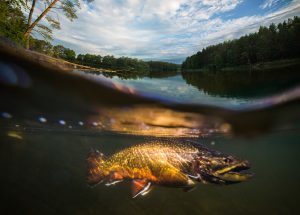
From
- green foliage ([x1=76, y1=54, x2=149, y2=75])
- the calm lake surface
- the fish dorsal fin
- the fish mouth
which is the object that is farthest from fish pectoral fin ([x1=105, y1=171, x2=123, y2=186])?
green foliage ([x1=76, y1=54, x2=149, y2=75])

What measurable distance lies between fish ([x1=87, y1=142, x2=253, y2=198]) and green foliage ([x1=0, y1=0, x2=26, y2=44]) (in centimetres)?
890

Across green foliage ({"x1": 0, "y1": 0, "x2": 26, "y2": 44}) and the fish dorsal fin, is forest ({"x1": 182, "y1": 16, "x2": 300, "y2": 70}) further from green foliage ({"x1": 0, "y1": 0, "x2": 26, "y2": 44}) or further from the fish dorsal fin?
green foliage ({"x1": 0, "y1": 0, "x2": 26, "y2": 44})

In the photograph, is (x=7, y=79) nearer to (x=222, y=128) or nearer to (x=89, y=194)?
Result: (x=89, y=194)

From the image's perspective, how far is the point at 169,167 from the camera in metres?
4.44

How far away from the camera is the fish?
171 inches

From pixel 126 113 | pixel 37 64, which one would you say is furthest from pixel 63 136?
pixel 37 64

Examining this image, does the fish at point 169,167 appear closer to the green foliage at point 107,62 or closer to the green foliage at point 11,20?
the green foliage at point 107,62

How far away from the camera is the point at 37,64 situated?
4488 millimetres

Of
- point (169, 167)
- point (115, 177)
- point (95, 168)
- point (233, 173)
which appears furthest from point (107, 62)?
point (233, 173)

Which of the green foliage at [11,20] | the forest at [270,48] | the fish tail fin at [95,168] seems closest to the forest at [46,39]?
the green foliage at [11,20]

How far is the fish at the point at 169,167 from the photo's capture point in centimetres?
435

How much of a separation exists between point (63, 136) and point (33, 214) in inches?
203

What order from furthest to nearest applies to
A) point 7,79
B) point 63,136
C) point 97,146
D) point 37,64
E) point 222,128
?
point 97,146, point 63,136, point 222,128, point 7,79, point 37,64

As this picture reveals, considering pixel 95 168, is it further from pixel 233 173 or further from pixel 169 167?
pixel 233 173
